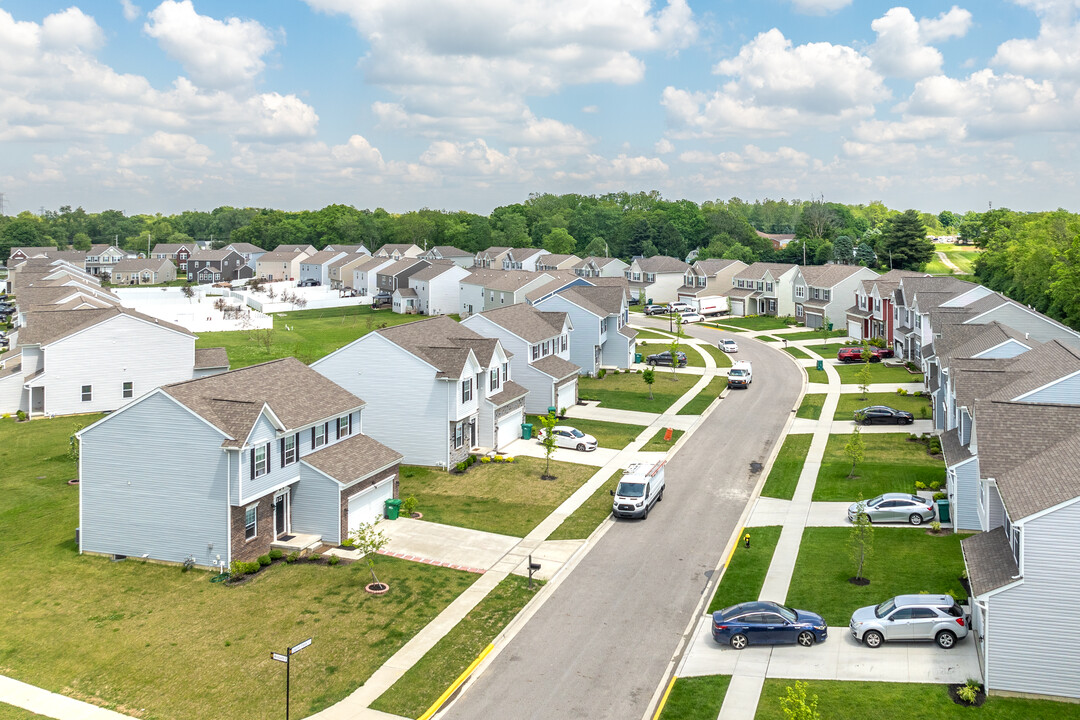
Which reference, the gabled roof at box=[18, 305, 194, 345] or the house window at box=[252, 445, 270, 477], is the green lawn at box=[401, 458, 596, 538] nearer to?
the house window at box=[252, 445, 270, 477]

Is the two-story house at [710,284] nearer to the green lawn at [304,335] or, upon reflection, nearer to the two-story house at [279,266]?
the green lawn at [304,335]

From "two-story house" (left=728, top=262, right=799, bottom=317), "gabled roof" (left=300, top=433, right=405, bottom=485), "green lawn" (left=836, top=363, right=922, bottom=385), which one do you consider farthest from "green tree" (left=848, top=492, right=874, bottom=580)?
"two-story house" (left=728, top=262, right=799, bottom=317)

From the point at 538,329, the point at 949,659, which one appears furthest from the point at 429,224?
the point at 949,659

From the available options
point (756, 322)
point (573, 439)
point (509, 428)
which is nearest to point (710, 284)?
point (756, 322)

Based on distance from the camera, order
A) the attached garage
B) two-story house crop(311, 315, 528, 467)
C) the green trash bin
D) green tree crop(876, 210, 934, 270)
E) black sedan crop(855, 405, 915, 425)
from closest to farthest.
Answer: the green trash bin, two-story house crop(311, 315, 528, 467), black sedan crop(855, 405, 915, 425), the attached garage, green tree crop(876, 210, 934, 270)

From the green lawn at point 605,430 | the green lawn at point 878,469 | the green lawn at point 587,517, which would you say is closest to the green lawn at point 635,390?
the green lawn at point 605,430

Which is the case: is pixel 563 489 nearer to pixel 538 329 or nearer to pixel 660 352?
pixel 538 329
